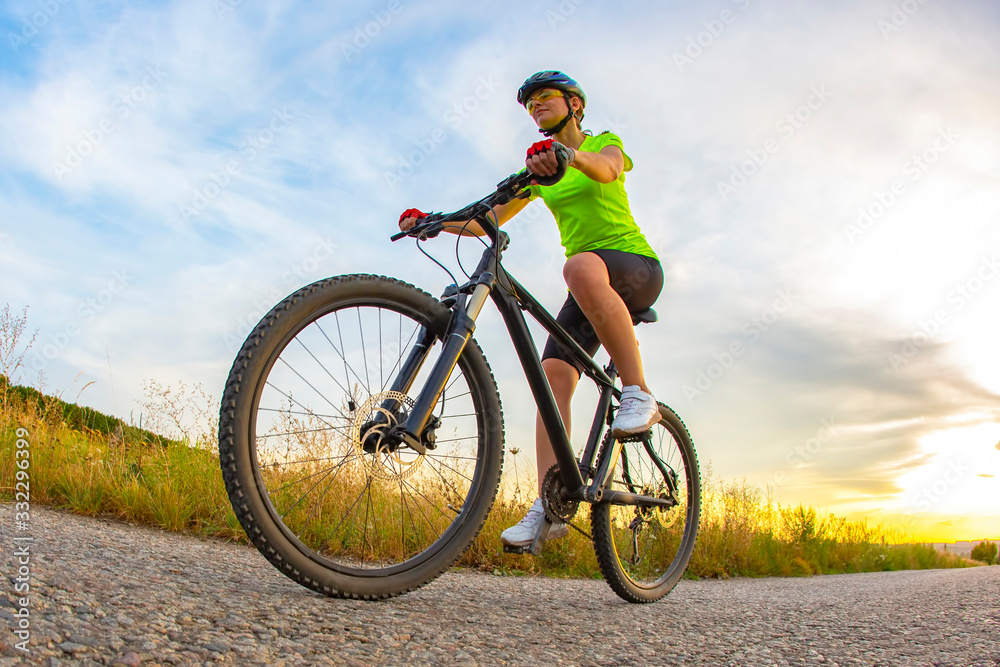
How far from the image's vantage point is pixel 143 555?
2830mm

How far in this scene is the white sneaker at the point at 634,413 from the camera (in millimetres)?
3131

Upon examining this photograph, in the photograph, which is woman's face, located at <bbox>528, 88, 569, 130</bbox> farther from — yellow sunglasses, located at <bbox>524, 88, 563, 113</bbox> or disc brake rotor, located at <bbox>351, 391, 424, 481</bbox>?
disc brake rotor, located at <bbox>351, 391, 424, 481</bbox>

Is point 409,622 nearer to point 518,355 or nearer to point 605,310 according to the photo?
point 518,355

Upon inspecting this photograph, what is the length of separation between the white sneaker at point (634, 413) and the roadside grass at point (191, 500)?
918 mm

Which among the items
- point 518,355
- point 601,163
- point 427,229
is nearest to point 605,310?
point 518,355

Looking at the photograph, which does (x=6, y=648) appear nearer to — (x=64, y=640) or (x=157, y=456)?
(x=64, y=640)

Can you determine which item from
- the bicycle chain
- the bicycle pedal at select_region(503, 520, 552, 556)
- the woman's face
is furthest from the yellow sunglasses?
the bicycle pedal at select_region(503, 520, 552, 556)

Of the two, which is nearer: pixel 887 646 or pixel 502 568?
pixel 887 646

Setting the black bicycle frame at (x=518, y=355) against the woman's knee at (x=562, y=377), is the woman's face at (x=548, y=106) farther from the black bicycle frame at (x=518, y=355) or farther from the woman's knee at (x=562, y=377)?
the woman's knee at (x=562, y=377)

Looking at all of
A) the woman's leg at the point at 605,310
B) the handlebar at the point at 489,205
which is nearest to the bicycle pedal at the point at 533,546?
the woman's leg at the point at 605,310

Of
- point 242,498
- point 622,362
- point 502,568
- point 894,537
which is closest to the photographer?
point 242,498

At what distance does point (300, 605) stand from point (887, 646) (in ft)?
7.18

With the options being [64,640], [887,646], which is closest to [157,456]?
[64,640]

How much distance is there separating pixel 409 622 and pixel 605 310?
1640mm
